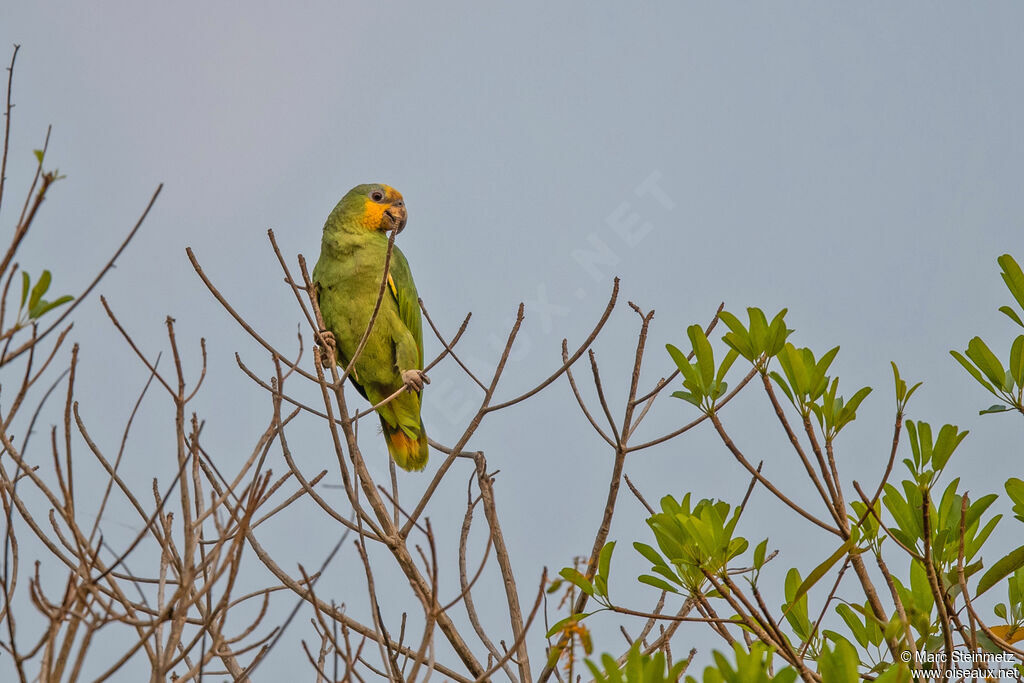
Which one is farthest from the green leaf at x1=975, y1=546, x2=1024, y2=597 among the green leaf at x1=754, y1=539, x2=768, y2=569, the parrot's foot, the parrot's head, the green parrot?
the parrot's head

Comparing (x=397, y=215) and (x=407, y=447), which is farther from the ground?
(x=397, y=215)

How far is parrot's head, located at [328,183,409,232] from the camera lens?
507 cm

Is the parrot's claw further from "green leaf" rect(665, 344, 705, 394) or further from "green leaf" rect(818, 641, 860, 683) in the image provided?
"green leaf" rect(818, 641, 860, 683)

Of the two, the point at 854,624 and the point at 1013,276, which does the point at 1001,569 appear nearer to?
the point at 854,624

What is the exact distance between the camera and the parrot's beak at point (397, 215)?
5186mm

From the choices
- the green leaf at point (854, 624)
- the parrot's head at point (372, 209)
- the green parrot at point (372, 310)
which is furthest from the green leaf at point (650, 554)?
the parrot's head at point (372, 209)

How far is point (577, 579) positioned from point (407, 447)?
286 centimetres

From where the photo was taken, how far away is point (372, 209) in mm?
5148

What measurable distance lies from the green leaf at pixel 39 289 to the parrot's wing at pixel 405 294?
309 centimetres

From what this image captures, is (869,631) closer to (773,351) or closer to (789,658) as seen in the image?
(789,658)

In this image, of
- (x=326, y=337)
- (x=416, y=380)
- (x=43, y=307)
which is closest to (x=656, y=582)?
(x=43, y=307)

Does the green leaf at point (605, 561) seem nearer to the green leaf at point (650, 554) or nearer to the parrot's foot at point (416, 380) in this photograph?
the green leaf at point (650, 554)

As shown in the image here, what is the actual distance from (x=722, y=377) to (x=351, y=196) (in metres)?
3.51

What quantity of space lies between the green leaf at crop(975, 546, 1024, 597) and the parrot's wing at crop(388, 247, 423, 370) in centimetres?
336
